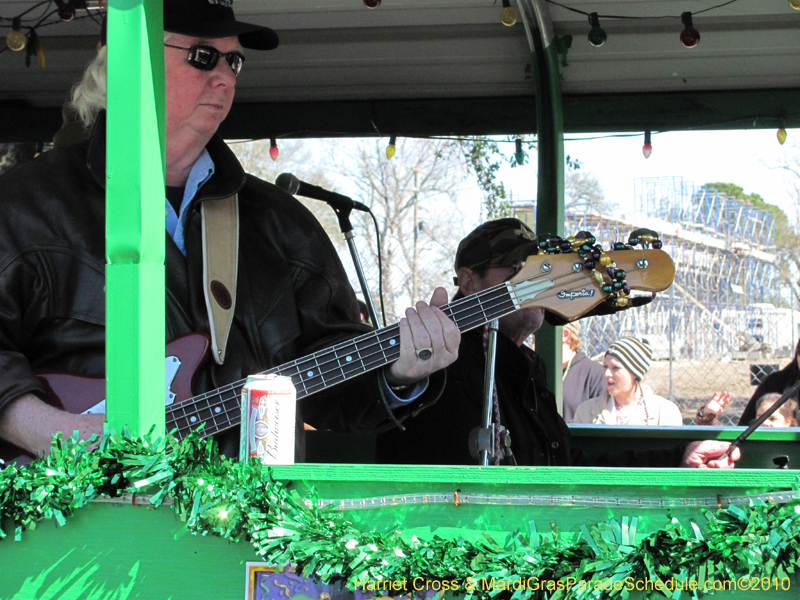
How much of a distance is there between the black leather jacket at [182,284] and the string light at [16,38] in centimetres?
157

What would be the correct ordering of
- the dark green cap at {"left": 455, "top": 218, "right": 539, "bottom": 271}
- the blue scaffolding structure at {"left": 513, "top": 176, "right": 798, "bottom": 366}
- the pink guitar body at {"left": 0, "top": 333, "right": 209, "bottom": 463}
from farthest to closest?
1. the blue scaffolding structure at {"left": 513, "top": 176, "right": 798, "bottom": 366}
2. the dark green cap at {"left": 455, "top": 218, "right": 539, "bottom": 271}
3. the pink guitar body at {"left": 0, "top": 333, "right": 209, "bottom": 463}

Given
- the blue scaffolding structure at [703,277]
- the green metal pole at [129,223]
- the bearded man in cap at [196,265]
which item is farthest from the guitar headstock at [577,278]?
the blue scaffolding structure at [703,277]

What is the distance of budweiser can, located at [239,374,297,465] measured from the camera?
1.44 metres

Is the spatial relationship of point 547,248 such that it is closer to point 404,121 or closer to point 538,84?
point 538,84

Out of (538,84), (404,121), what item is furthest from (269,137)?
(538,84)

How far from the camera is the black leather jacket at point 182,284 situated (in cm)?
201

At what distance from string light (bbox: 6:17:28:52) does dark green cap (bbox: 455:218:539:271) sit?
2054mm

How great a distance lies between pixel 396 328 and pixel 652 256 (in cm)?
76

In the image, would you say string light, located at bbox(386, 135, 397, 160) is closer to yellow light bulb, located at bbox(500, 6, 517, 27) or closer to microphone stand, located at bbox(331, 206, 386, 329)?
yellow light bulb, located at bbox(500, 6, 517, 27)

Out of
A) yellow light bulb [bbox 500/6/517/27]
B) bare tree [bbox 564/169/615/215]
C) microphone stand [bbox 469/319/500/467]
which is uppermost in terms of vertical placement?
bare tree [bbox 564/169/615/215]

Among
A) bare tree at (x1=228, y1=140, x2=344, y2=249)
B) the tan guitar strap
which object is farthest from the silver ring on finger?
bare tree at (x1=228, y1=140, x2=344, y2=249)

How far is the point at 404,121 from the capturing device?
4.17 meters

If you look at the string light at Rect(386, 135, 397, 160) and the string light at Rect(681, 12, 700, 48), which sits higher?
the string light at Rect(681, 12, 700, 48)

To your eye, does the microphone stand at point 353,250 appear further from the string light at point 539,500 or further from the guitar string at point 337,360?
the string light at point 539,500
